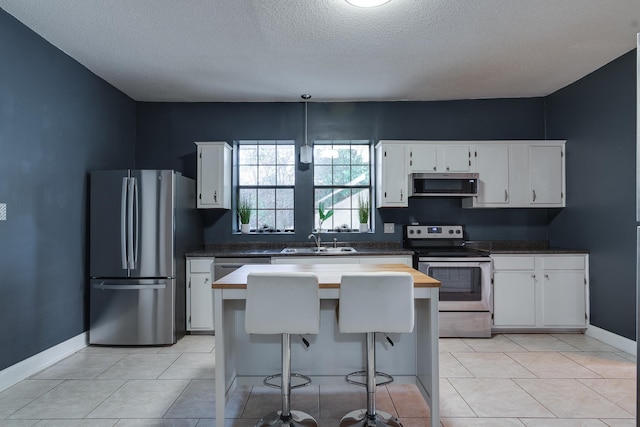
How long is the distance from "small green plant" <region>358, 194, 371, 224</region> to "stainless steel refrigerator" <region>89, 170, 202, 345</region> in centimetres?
222

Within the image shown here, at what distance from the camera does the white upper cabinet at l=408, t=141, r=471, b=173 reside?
14.4 ft

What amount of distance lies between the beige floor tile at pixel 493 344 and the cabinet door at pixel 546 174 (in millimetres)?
1611

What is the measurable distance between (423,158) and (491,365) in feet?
7.49

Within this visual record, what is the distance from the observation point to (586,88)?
3.99 meters

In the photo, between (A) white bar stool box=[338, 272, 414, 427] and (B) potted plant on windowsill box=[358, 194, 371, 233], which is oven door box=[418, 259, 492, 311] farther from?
(A) white bar stool box=[338, 272, 414, 427]

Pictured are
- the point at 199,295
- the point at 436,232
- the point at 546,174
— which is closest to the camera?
the point at 199,295

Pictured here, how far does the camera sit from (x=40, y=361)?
3111 mm

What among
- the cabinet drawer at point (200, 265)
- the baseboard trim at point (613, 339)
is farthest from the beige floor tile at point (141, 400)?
the baseboard trim at point (613, 339)

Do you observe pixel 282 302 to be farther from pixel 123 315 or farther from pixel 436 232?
pixel 436 232

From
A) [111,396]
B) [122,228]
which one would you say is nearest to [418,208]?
[122,228]

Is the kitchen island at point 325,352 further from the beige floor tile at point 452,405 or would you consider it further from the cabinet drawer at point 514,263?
the cabinet drawer at point 514,263

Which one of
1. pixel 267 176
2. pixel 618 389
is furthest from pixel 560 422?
pixel 267 176

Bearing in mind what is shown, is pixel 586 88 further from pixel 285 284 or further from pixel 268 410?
pixel 268 410

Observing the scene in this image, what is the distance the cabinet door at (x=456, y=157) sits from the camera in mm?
4391
